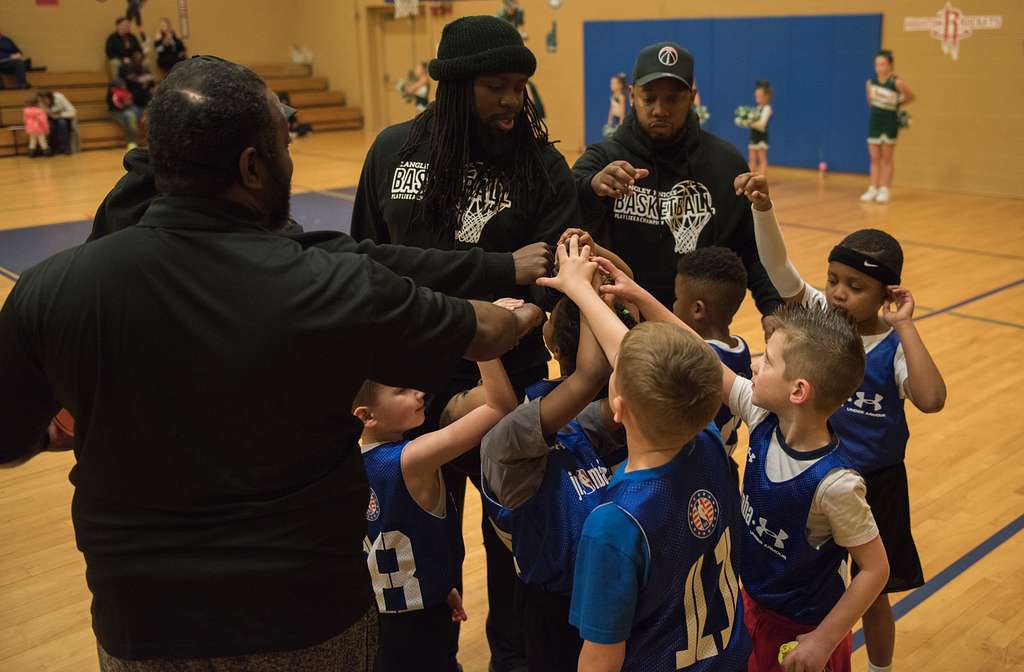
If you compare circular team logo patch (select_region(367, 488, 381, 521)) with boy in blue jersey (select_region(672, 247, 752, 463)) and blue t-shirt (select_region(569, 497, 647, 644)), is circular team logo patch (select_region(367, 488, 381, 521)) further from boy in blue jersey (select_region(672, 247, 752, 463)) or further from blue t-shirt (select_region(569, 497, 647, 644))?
boy in blue jersey (select_region(672, 247, 752, 463))

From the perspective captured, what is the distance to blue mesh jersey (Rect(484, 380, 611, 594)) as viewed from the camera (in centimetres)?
217

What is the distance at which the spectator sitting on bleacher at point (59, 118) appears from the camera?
16.3 m

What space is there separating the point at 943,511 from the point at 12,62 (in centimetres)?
1802

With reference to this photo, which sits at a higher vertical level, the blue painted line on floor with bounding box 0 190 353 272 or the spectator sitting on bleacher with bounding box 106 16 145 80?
the spectator sitting on bleacher with bounding box 106 16 145 80

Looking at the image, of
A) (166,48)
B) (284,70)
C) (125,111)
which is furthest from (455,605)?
(284,70)

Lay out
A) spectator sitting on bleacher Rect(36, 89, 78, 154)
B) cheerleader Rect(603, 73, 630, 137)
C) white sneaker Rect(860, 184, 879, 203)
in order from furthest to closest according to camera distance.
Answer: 1. spectator sitting on bleacher Rect(36, 89, 78, 154)
2. cheerleader Rect(603, 73, 630, 137)
3. white sneaker Rect(860, 184, 879, 203)

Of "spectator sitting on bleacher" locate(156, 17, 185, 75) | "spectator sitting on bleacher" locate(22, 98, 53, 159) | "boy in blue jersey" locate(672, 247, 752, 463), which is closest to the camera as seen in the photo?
"boy in blue jersey" locate(672, 247, 752, 463)

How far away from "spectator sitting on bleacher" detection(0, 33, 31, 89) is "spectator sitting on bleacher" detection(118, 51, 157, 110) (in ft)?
5.62

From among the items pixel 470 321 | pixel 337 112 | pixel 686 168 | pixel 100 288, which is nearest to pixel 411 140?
pixel 686 168

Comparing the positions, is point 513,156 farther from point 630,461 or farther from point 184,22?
point 184,22

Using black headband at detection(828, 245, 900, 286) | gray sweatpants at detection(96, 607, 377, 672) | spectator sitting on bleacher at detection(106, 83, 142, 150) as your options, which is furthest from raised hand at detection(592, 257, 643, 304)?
spectator sitting on bleacher at detection(106, 83, 142, 150)

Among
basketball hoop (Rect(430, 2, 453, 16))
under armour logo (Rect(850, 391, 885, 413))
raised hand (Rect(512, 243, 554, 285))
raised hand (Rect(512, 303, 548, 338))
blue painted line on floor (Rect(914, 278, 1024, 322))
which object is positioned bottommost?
blue painted line on floor (Rect(914, 278, 1024, 322))

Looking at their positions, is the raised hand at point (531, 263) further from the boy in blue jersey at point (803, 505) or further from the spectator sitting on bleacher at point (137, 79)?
the spectator sitting on bleacher at point (137, 79)

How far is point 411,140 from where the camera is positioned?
272 cm
